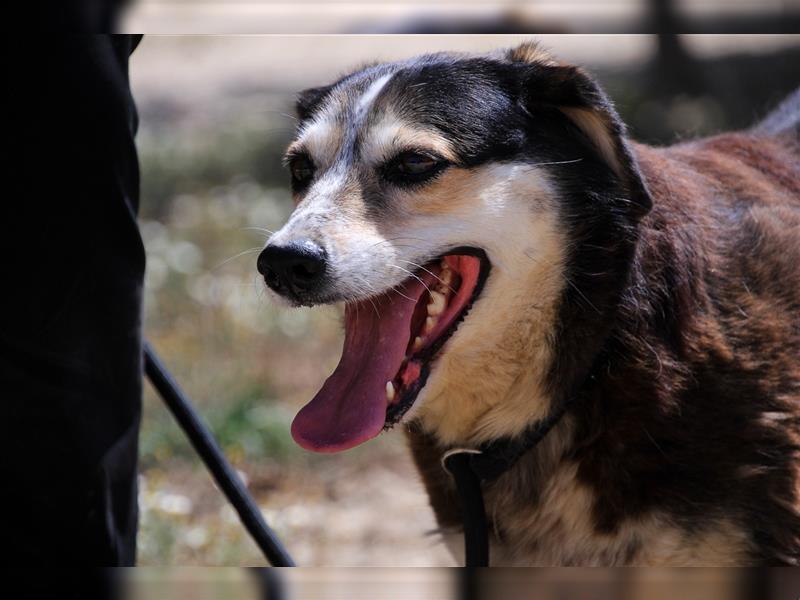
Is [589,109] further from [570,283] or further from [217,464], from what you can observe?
[217,464]

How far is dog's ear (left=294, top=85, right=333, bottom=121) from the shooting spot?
288 cm

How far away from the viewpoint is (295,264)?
93.4 inches

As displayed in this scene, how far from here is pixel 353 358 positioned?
258 cm

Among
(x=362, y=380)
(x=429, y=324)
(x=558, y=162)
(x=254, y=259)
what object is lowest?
(x=254, y=259)

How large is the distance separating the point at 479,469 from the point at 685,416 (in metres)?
0.50

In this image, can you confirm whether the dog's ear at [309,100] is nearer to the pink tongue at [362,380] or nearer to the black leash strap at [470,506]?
the pink tongue at [362,380]

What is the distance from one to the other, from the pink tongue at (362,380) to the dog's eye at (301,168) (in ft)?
1.23

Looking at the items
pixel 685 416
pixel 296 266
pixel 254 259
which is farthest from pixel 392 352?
pixel 254 259

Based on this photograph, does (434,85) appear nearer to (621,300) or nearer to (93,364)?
(621,300)

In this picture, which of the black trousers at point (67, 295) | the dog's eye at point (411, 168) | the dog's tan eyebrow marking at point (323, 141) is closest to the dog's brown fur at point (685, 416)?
the dog's eye at point (411, 168)

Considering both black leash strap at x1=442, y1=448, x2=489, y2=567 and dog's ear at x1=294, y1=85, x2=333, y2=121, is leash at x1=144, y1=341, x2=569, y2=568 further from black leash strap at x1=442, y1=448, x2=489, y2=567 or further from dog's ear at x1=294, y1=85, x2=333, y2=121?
dog's ear at x1=294, y1=85, x2=333, y2=121

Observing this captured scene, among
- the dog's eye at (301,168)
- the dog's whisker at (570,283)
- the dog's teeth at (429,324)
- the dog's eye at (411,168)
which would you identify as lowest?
the dog's teeth at (429,324)

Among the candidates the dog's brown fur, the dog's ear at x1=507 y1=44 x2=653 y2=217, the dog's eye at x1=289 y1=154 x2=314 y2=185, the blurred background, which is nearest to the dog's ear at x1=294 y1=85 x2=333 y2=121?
the dog's eye at x1=289 y1=154 x2=314 y2=185

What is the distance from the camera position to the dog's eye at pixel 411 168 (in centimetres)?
251
